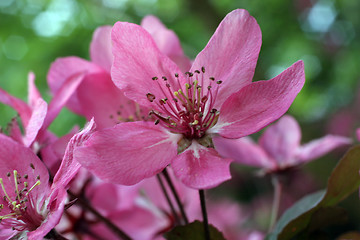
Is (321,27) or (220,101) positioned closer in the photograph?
(220,101)

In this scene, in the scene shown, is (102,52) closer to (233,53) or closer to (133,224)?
(233,53)

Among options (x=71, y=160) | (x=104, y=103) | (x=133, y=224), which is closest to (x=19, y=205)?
(x=71, y=160)

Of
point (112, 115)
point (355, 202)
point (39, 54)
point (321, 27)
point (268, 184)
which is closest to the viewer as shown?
point (112, 115)

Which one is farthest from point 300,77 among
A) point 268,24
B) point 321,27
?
point 321,27

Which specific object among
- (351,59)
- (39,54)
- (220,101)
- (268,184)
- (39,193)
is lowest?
(268,184)

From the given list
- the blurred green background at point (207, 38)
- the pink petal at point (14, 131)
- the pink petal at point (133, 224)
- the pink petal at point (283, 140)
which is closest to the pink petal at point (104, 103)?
the pink petal at point (14, 131)

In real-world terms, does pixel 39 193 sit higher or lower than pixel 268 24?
higher

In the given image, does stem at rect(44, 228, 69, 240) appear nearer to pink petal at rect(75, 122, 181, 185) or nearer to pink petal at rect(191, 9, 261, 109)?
pink petal at rect(75, 122, 181, 185)

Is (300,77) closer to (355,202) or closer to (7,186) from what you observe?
(7,186)
